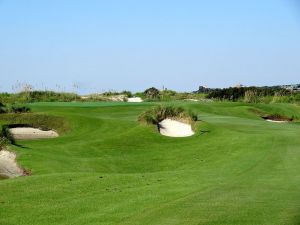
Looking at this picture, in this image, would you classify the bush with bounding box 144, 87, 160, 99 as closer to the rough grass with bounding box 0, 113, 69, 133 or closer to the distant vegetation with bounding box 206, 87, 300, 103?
the distant vegetation with bounding box 206, 87, 300, 103

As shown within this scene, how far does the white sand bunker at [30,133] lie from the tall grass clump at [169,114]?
5.71 metres

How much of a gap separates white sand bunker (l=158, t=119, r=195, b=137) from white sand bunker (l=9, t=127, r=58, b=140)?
6.42 metres

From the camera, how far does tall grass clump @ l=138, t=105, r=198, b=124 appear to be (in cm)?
3131

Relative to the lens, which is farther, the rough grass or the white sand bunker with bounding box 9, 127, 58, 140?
the rough grass

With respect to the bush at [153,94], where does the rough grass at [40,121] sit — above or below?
below

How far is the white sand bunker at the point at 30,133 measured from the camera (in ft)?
104

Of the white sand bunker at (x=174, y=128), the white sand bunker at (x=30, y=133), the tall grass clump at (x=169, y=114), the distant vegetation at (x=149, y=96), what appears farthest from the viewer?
the distant vegetation at (x=149, y=96)

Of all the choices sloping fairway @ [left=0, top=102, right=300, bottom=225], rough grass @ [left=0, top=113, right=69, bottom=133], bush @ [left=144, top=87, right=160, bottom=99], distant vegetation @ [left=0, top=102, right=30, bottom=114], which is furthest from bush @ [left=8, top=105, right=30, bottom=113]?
bush @ [left=144, top=87, right=160, bottom=99]

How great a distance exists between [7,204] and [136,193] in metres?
2.63

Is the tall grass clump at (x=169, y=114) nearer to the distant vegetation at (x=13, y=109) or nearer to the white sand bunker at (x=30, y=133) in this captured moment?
the white sand bunker at (x=30, y=133)

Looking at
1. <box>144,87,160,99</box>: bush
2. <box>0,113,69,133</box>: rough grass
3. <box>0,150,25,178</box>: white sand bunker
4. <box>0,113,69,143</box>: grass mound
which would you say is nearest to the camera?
<box>0,150,25,178</box>: white sand bunker

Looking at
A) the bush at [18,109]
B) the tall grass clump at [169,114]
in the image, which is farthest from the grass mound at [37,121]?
the tall grass clump at [169,114]

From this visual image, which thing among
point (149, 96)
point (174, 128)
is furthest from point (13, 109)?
point (149, 96)

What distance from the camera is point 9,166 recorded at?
19.9 meters
